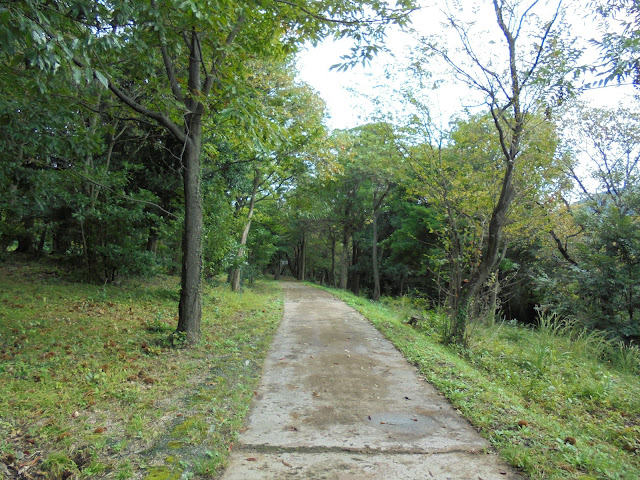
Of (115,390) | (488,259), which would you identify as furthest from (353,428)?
(488,259)

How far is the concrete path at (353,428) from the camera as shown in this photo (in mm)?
2859

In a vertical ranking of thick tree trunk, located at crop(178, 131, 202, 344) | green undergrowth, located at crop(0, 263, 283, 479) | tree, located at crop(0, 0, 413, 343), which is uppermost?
tree, located at crop(0, 0, 413, 343)

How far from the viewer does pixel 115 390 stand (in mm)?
4027

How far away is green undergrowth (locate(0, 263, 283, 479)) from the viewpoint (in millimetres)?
2826

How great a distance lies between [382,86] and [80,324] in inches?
307

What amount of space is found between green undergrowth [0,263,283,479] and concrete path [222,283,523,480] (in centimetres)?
31

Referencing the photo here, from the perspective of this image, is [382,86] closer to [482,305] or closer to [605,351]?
[482,305]

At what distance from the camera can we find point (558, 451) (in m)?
3.19

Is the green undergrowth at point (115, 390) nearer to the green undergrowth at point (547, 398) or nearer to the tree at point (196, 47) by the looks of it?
the tree at point (196, 47)

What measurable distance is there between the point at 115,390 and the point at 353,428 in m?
2.48

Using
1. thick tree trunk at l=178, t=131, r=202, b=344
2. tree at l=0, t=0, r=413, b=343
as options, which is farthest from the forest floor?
tree at l=0, t=0, r=413, b=343

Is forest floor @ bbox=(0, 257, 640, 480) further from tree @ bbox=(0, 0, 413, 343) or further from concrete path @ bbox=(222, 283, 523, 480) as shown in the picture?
tree @ bbox=(0, 0, 413, 343)

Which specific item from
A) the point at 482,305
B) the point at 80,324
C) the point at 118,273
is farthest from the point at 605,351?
the point at 118,273

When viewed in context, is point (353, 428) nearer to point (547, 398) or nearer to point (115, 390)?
point (115, 390)
